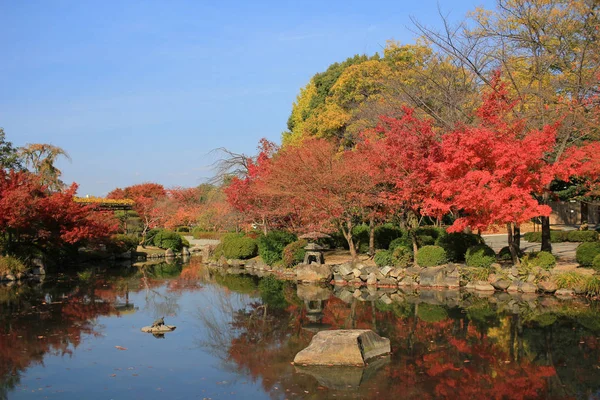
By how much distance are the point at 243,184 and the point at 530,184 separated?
14.3 m

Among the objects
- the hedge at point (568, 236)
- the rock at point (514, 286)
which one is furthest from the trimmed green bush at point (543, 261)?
the hedge at point (568, 236)

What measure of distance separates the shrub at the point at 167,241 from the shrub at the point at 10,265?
12.8 metres

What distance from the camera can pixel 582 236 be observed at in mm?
26062

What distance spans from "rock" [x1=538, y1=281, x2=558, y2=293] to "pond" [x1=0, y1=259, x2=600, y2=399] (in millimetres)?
877

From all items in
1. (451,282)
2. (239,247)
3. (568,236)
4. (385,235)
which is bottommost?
(451,282)

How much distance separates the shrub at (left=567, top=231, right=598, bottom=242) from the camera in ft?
84.0

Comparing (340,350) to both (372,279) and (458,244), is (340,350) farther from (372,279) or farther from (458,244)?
(458,244)

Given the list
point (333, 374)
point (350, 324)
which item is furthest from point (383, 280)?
point (333, 374)

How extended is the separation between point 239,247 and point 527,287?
566 inches

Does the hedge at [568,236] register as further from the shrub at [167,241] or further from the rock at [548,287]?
the shrub at [167,241]

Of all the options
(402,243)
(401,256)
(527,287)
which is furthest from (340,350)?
(402,243)

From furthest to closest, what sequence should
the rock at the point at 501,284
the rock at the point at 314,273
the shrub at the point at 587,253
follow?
the rock at the point at 314,273
the shrub at the point at 587,253
the rock at the point at 501,284

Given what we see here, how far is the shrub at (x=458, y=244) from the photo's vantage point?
19.4m

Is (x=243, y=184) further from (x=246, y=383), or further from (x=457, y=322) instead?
(x=246, y=383)
